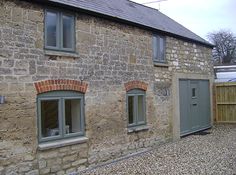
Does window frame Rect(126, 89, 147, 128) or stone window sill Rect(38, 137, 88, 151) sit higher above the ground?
window frame Rect(126, 89, 147, 128)

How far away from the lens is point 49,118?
344 inches

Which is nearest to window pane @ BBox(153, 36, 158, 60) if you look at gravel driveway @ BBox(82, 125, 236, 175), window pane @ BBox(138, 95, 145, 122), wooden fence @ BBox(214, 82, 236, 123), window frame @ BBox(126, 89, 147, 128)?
window frame @ BBox(126, 89, 147, 128)

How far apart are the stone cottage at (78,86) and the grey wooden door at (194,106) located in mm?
870

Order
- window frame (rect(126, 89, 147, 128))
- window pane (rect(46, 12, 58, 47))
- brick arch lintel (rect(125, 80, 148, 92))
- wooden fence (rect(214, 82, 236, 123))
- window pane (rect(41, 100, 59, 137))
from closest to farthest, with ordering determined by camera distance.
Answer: window pane (rect(41, 100, 59, 137))
window pane (rect(46, 12, 58, 47))
brick arch lintel (rect(125, 80, 148, 92))
window frame (rect(126, 89, 147, 128))
wooden fence (rect(214, 82, 236, 123))

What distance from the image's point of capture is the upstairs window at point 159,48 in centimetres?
1315

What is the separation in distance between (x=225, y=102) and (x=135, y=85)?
865cm

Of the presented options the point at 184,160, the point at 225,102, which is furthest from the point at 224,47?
the point at 184,160

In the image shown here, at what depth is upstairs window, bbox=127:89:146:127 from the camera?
11.6m

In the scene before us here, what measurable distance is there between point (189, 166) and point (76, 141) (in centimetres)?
317

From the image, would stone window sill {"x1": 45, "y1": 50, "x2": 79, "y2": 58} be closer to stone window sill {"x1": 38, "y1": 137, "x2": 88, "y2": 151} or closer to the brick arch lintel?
stone window sill {"x1": 38, "y1": 137, "x2": 88, "y2": 151}

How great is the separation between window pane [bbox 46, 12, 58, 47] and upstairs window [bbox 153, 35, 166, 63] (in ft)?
16.6

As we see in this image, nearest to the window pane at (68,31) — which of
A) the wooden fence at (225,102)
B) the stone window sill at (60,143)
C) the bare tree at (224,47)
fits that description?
the stone window sill at (60,143)

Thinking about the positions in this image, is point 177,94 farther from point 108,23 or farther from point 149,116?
point 108,23

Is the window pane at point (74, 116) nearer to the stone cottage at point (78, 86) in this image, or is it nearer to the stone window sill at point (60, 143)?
the stone cottage at point (78, 86)
